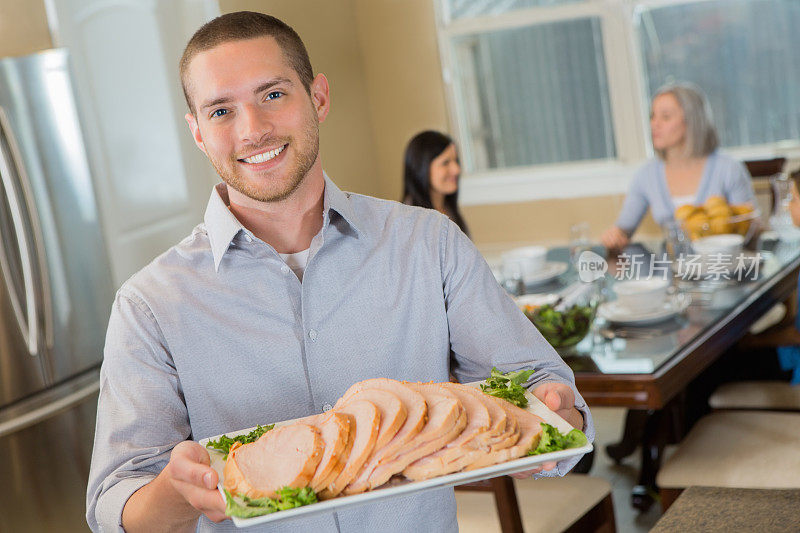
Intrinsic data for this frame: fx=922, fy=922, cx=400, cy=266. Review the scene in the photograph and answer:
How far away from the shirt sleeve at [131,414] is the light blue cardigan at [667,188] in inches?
105

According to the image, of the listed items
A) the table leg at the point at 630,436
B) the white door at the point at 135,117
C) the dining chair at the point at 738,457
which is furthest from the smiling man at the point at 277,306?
the white door at the point at 135,117

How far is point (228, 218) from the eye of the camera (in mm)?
1229

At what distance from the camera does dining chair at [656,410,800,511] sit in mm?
2029

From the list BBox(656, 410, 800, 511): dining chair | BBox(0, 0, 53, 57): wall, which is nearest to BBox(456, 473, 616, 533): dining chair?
BBox(656, 410, 800, 511): dining chair

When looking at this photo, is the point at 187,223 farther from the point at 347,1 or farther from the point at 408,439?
the point at 408,439

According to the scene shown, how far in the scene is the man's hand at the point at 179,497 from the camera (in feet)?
3.22

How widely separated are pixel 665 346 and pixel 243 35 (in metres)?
1.31

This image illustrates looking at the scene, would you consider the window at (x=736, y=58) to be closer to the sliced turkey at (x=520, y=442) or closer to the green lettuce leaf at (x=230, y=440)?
the sliced turkey at (x=520, y=442)

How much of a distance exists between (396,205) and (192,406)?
16.0 inches

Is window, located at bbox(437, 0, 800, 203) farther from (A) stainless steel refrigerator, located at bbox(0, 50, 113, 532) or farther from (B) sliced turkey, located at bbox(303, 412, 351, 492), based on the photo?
(B) sliced turkey, located at bbox(303, 412, 351, 492)

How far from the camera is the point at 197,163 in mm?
3762

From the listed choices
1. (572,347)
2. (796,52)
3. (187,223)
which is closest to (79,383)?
(187,223)

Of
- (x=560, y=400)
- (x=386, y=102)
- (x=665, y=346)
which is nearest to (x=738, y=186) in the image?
(x=665, y=346)

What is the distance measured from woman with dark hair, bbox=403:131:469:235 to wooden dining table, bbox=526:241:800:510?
60 centimetres
